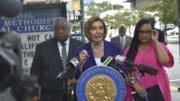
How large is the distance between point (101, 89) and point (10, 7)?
3.35 m

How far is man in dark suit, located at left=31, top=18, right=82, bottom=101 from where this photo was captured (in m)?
7.44

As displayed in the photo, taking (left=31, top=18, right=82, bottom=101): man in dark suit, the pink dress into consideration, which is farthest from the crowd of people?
(left=31, top=18, right=82, bottom=101): man in dark suit

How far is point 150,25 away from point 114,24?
68505 millimetres

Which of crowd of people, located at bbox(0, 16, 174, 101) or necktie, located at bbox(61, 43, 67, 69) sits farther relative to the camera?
necktie, located at bbox(61, 43, 67, 69)

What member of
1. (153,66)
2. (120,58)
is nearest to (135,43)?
(153,66)

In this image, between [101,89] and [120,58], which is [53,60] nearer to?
[120,58]

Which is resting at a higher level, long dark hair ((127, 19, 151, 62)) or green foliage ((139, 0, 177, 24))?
long dark hair ((127, 19, 151, 62))

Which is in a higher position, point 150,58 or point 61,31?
point 61,31

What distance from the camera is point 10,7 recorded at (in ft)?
8.20

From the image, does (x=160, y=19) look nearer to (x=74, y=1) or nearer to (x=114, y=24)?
(x=114, y=24)

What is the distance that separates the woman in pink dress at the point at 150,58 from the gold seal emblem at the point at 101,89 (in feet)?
1.74

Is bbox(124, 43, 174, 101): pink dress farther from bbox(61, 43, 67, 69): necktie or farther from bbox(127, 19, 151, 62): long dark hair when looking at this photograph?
bbox(61, 43, 67, 69): necktie

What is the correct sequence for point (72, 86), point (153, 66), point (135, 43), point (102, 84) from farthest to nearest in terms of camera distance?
point (135, 43)
point (153, 66)
point (72, 86)
point (102, 84)

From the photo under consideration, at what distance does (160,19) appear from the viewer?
2368 inches
